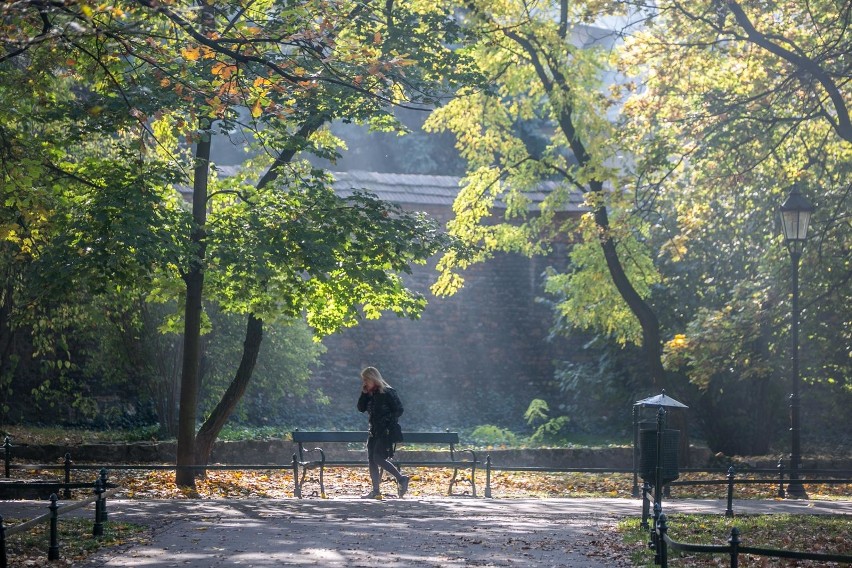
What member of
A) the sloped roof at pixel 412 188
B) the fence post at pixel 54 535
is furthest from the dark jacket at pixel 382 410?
the sloped roof at pixel 412 188

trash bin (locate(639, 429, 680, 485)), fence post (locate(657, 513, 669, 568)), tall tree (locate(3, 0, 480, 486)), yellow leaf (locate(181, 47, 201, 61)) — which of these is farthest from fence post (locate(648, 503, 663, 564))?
tall tree (locate(3, 0, 480, 486))

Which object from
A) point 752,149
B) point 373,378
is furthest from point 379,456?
point 752,149

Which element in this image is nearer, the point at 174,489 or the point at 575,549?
the point at 575,549

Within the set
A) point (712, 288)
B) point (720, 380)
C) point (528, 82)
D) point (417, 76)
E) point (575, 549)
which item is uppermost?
point (528, 82)

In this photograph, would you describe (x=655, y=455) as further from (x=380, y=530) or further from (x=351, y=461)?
(x=351, y=461)

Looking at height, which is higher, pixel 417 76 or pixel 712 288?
pixel 417 76

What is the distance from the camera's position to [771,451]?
25.8 m

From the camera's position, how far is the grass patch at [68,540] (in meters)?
10.3

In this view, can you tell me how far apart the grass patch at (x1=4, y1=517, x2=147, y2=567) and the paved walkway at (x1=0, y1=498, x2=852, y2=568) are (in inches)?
9.5

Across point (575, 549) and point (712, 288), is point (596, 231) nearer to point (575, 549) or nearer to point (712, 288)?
point (712, 288)

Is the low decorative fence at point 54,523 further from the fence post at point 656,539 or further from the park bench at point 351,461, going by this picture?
the park bench at point 351,461

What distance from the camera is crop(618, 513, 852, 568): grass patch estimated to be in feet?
35.0

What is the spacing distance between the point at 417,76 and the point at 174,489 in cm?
688

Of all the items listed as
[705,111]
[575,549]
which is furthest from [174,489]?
[705,111]
